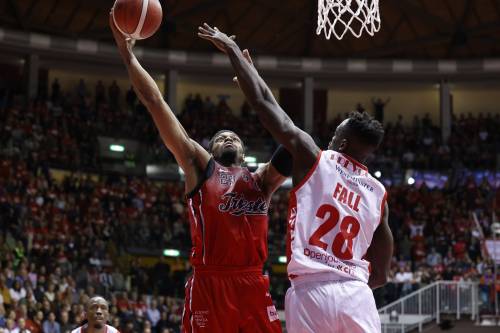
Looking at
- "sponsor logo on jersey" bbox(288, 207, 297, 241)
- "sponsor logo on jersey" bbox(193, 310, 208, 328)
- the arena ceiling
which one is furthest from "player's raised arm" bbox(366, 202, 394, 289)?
the arena ceiling

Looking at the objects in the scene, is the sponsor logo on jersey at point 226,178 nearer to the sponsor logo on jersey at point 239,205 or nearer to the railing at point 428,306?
the sponsor logo on jersey at point 239,205

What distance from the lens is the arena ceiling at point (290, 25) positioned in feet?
97.6

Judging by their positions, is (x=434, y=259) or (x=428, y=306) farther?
(x=434, y=259)

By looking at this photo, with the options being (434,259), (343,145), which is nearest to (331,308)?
(343,145)

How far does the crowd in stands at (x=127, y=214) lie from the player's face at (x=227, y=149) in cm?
994

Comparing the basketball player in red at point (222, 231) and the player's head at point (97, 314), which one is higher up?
the basketball player in red at point (222, 231)

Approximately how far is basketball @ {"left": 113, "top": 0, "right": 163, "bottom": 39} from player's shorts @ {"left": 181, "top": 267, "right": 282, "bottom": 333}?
179 centimetres

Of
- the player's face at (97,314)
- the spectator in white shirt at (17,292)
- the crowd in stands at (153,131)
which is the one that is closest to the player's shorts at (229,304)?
the player's face at (97,314)

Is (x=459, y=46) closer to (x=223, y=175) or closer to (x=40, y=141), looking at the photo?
(x=40, y=141)

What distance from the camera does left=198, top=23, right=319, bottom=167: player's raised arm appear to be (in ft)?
15.7

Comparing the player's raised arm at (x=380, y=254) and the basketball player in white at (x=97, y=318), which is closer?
Result: the player's raised arm at (x=380, y=254)

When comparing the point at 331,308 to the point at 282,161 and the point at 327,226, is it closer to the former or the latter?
the point at 327,226

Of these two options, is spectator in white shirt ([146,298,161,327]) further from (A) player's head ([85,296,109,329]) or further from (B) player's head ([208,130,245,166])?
(B) player's head ([208,130,245,166])

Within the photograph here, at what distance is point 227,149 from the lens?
621 cm
